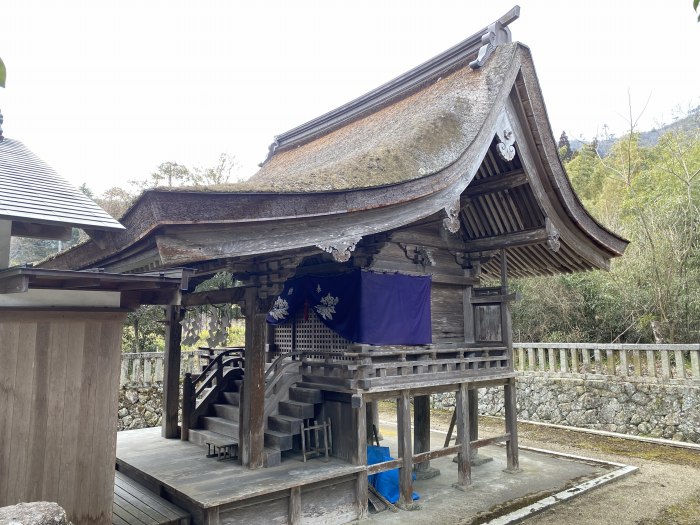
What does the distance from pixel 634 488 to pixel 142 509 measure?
7.73 m

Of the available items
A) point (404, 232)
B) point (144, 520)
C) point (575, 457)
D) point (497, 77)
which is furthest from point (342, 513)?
point (497, 77)

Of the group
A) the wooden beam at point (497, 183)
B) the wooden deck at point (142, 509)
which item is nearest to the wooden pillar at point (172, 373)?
the wooden deck at point (142, 509)

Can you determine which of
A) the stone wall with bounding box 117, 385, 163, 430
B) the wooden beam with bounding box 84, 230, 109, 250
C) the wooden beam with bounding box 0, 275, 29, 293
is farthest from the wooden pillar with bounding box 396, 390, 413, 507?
the stone wall with bounding box 117, 385, 163, 430

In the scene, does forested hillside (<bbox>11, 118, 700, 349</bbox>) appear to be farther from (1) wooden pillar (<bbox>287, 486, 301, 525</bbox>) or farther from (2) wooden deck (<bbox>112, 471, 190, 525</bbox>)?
(1) wooden pillar (<bbox>287, 486, 301, 525</bbox>)

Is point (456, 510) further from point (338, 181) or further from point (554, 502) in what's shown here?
point (338, 181)

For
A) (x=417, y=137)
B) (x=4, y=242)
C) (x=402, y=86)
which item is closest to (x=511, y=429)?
(x=417, y=137)

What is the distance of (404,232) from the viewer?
27.7 feet

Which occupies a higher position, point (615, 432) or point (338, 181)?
point (338, 181)

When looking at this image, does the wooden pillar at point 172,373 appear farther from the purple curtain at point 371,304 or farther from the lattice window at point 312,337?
the purple curtain at point 371,304

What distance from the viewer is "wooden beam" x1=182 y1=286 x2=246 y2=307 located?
7.04 meters

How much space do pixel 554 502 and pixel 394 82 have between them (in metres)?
8.86

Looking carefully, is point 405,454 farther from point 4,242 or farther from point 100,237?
point 4,242

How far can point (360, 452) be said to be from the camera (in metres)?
6.86

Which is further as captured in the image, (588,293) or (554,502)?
(588,293)
